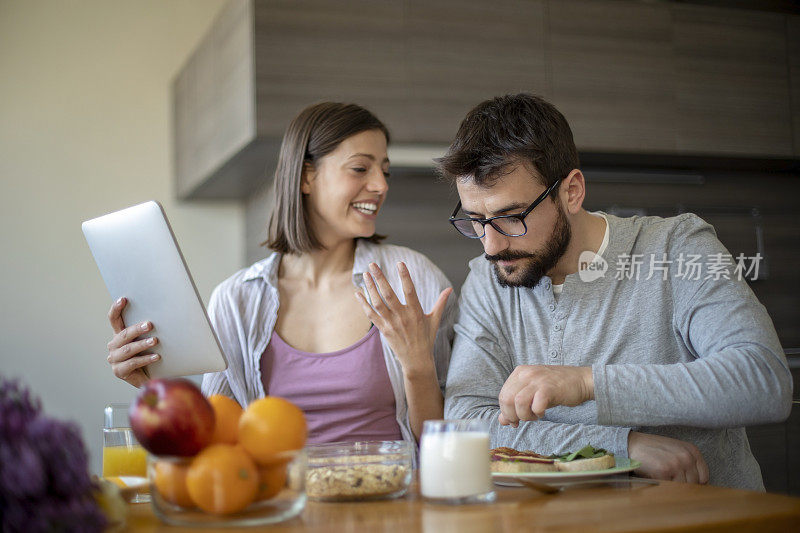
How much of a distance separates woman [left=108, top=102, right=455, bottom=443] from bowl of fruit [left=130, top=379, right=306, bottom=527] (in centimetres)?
84

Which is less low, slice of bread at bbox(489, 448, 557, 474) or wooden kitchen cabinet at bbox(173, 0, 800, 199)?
wooden kitchen cabinet at bbox(173, 0, 800, 199)

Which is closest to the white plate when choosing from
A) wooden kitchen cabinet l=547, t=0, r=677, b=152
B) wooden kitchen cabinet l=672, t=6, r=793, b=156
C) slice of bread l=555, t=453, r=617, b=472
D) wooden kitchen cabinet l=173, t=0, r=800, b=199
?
slice of bread l=555, t=453, r=617, b=472

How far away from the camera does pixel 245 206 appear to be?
3.99 meters

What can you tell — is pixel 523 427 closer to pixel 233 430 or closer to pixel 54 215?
pixel 233 430

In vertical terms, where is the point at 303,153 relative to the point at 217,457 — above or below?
above

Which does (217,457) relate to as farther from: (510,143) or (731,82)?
(731,82)

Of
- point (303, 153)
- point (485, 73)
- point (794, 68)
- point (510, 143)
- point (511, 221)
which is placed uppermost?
point (794, 68)

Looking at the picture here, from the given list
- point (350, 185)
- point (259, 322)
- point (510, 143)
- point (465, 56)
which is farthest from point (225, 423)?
point (465, 56)

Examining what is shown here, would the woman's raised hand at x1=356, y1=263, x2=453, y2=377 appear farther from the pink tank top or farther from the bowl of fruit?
the bowl of fruit

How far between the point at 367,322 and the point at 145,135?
228 cm

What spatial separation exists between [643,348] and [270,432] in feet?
3.08

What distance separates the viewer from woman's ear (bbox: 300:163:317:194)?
2.13 m

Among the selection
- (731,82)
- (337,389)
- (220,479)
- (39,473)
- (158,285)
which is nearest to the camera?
(39,473)

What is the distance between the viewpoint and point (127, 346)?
1.66 meters
